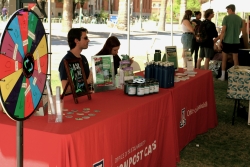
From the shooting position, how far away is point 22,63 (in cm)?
177

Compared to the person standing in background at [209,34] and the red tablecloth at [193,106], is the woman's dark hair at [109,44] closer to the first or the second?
the red tablecloth at [193,106]

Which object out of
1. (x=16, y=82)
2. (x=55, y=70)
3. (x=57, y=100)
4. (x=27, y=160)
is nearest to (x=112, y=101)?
(x=57, y=100)

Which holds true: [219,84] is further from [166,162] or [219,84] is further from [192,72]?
[166,162]

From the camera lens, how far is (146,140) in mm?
3109

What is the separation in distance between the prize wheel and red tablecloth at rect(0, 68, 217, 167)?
0.38 meters

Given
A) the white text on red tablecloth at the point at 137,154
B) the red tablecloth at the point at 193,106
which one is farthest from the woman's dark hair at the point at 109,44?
the white text on red tablecloth at the point at 137,154

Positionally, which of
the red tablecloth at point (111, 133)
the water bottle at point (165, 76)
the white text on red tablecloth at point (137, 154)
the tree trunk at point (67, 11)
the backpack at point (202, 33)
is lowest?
the white text on red tablecloth at point (137, 154)

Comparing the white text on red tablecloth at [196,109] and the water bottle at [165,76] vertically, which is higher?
the water bottle at [165,76]

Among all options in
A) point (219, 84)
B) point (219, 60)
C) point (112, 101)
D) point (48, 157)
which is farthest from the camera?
point (219, 60)

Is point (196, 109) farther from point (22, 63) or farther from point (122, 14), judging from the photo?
point (122, 14)

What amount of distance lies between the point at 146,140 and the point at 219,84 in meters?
5.57

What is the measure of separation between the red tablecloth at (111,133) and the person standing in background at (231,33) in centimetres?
450

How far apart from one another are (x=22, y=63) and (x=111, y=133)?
0.98 m

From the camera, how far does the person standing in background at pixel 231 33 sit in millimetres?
8352
